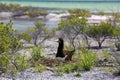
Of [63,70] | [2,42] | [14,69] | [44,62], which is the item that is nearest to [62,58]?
[44,62]

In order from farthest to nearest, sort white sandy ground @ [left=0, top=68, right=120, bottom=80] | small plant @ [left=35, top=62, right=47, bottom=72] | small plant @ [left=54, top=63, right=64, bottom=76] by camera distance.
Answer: small plant @ [left=35, top=62, right=47, bottom=72]
small plant @ [left=54, top=63, right=64, bottom=76]
white sandy ground @ [left=0, top=68, right=120, bottom=80]

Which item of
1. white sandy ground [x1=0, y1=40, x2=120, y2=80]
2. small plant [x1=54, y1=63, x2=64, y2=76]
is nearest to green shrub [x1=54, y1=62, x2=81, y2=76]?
small plant [x1=54, y1=63, x2=64, y2=76]

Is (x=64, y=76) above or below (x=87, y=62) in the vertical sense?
below

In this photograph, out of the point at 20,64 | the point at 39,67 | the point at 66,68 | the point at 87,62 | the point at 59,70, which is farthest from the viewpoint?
the point at 39,67

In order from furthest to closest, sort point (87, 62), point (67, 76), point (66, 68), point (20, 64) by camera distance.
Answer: point (87, 62)
point (66, 68)
point (20, 64)
point (67, 76)

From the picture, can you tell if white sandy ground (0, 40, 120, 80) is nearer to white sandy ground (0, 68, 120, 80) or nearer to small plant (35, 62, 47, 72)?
white sandy ground (0, 68, 120, 80)

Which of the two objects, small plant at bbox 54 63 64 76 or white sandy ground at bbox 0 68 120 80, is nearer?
white sandy ground at bbox 0 68 120 80

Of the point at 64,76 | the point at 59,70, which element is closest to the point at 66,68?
the point at 59,70

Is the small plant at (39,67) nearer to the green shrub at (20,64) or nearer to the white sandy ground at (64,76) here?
the white sandy ground at (64,76)

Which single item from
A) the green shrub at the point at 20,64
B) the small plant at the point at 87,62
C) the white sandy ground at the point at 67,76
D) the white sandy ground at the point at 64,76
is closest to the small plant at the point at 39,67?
the white sandy ground at the point at 64,76

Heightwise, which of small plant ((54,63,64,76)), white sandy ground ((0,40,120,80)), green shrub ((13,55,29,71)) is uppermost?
→ green shrub ((13,55,29,71))

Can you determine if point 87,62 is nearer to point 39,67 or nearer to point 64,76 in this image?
point 64,76

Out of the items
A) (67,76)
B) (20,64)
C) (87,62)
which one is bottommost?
(67,76)

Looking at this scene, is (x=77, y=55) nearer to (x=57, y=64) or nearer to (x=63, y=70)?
(x=57, y=64)
